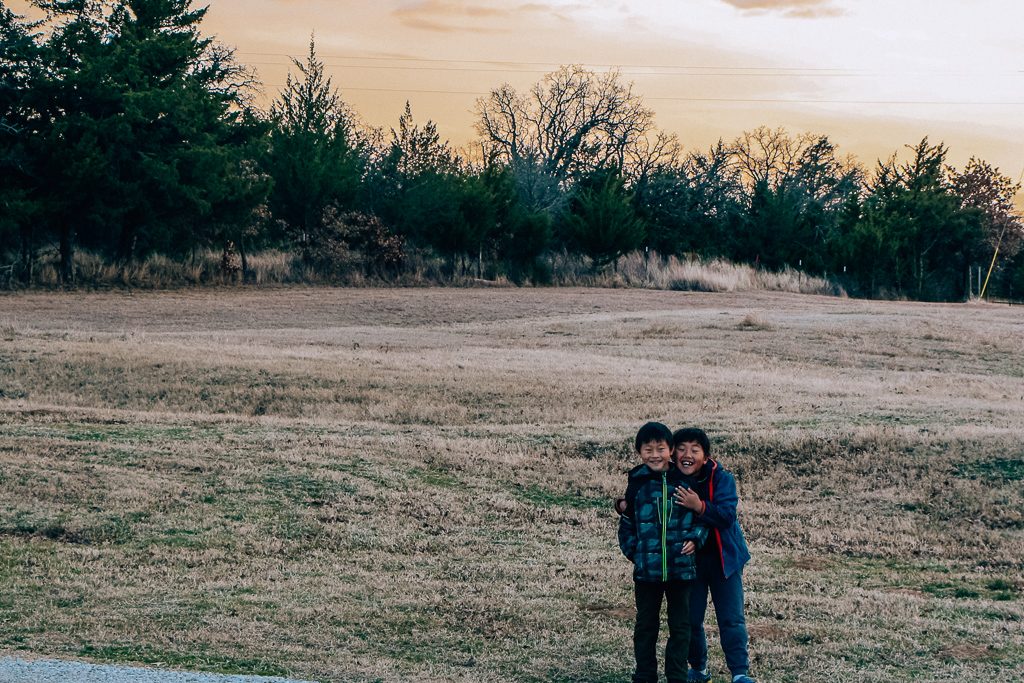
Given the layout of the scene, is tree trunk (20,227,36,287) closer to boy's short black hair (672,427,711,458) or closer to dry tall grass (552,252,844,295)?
dry tall grass (552,252,844,295)

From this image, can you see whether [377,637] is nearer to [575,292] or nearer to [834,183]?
[575,292]

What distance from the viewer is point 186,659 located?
6660 millimetres

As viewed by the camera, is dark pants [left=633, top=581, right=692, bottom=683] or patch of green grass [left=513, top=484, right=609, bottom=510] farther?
patch of green grass [left=513, top=484, right=609, bottom=510]

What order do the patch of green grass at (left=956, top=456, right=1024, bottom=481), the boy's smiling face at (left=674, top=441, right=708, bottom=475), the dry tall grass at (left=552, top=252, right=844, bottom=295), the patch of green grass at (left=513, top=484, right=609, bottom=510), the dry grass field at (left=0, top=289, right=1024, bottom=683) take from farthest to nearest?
the dry tall grass at (left=552, top=252, right=844, bottom=295), the patch of green grass at (left=956, top=456, right=1024, bottom=481), the patch of green grass at (left=513, top=484, right=609, bottom=510), the dry grass field at (left=0, top=289, right=1024, bottom=683), the boy's smiling face at (left=674, top=441, right=708, bottom=475)

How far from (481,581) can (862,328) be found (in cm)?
2202

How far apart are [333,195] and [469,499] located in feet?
107

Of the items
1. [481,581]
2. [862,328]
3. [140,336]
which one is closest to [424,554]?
[481,581]

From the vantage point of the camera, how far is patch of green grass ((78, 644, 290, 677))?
21.1 ft

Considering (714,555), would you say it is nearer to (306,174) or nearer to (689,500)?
(689,500)

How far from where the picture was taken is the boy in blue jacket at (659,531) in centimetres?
586

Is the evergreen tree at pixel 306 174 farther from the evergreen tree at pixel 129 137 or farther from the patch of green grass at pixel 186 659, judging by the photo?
the patch of green grass at pixel 186 659

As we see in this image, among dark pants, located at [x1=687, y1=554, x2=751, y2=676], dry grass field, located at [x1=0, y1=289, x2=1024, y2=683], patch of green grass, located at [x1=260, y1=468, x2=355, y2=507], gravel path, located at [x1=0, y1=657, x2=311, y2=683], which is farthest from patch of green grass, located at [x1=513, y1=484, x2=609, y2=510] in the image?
gravel path, located at [x1=0, y1=657, x2=311, y2=683]

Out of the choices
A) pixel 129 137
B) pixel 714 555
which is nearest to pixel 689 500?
pixel 714 555

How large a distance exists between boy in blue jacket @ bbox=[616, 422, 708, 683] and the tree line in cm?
3285
